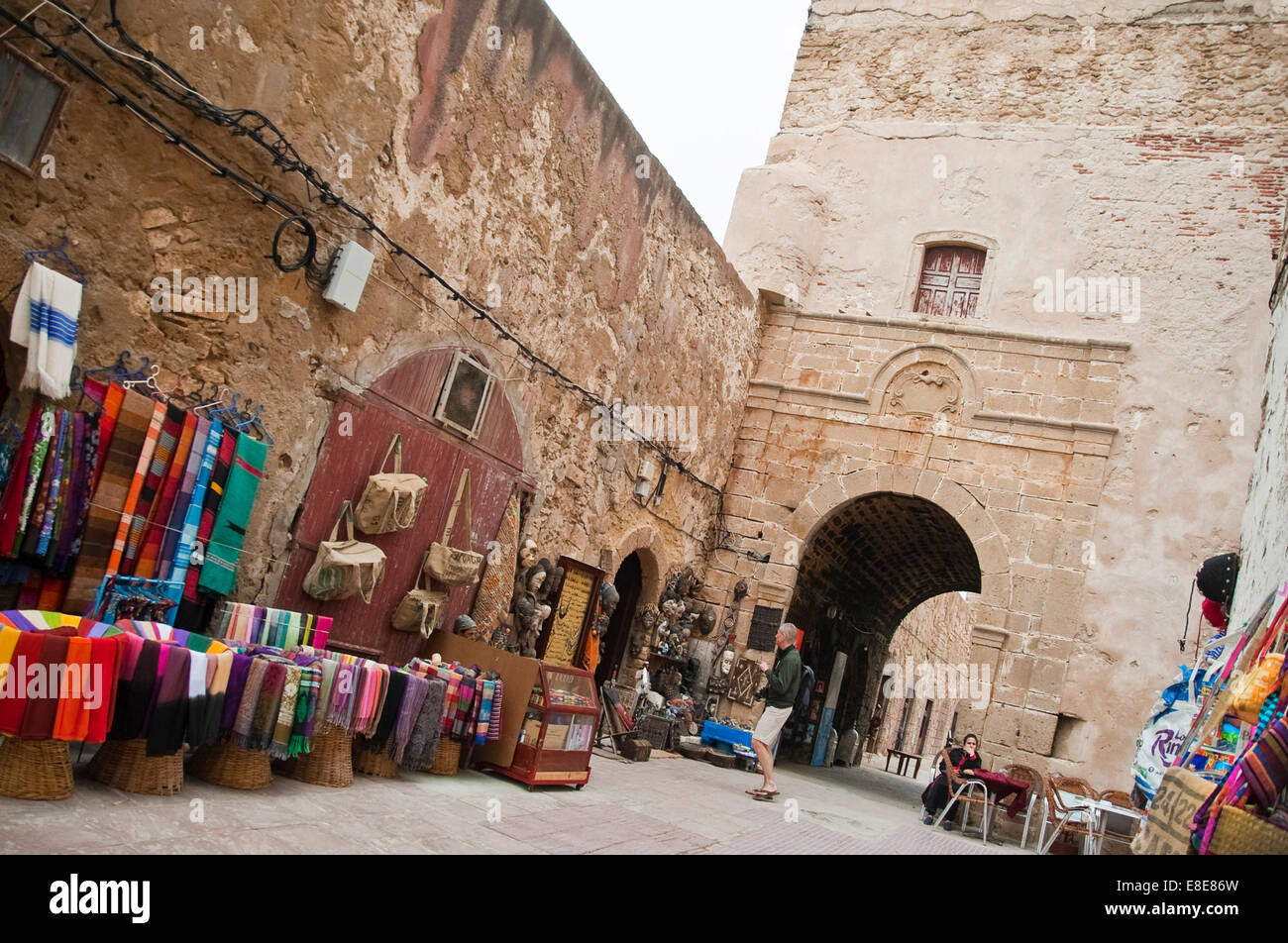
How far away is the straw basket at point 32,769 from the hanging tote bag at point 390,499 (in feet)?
8.16

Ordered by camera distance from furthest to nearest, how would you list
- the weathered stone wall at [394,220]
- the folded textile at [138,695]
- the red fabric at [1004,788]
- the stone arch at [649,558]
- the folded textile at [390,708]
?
the stone arch at [649,558], the red fabric at [1004,788], the folded textile at [390,708], the weathered stone wall at [394,220], the folded textile at [138,695]

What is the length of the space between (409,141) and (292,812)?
13.0ft

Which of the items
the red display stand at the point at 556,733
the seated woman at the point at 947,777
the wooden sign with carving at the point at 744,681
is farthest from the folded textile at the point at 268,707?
the wooden sign with carving at the point at 744,681

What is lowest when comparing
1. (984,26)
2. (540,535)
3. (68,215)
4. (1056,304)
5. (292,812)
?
(292,812)

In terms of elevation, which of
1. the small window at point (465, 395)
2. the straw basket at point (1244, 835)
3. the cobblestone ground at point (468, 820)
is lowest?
the cobblestone ground at point (468, 820)

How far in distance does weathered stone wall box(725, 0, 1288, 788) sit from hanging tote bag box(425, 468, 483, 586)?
608 cm

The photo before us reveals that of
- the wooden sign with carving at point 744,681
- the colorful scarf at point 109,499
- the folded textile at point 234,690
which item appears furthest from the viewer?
the wooden sign with carving at point 744,681

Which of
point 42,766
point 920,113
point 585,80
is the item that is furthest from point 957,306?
point 42,766

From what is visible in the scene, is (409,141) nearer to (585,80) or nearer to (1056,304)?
(585,80)

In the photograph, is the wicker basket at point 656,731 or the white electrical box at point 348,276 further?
the wicker basket at point 656,731

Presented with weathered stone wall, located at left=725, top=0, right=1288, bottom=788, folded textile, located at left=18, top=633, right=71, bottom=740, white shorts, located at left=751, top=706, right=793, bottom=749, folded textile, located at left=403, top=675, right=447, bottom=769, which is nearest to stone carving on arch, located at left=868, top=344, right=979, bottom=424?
weathered stone wall, located at left=725, top=0, right=1288, bottom=788

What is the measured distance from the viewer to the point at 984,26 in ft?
41.0

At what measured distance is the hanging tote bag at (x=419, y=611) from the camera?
20.0 feet

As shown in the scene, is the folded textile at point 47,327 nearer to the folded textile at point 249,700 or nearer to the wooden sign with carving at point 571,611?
the folded textile at point 249,700
